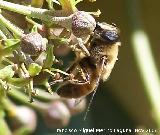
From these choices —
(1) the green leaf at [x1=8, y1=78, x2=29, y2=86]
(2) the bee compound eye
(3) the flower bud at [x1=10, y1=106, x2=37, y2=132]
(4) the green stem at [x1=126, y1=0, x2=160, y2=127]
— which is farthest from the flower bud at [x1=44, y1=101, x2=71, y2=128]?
Answer: (1) the green leaf at [x1=8, y1=78, x2=29, y2=86]

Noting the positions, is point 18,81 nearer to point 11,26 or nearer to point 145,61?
point 11,26

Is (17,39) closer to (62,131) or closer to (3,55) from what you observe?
(3,55)

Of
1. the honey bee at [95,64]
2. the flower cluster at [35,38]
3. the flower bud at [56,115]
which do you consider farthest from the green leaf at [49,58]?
the flower bud at [56,115]

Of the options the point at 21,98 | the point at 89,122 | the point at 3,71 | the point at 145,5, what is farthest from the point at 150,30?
the point at 3,71

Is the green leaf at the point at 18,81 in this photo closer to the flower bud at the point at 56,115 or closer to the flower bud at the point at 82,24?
the flower bud at the point at 82,24

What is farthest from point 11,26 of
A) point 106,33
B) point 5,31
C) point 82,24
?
point 106,33

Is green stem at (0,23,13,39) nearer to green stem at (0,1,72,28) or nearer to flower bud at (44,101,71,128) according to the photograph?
green stem at (0,1,72,28)
